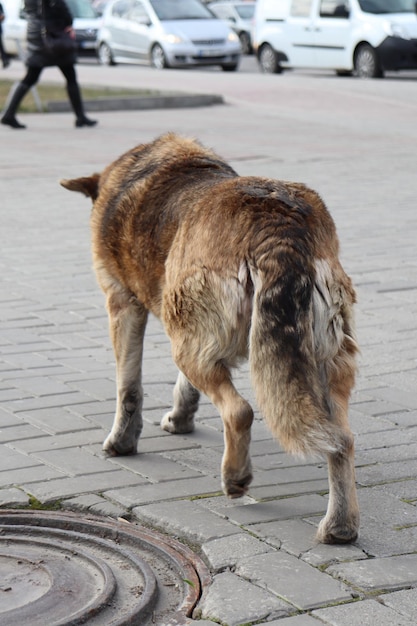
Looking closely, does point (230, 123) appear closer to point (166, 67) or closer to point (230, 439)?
point (166, 67)

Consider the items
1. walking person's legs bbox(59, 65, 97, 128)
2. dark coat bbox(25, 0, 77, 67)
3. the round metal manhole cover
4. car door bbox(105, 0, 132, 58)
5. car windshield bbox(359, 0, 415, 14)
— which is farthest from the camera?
car door bbox(105, 0, 132, 58)

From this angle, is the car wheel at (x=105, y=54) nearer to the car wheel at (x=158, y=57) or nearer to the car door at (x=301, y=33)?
the car wheel at (x=158, y=57)

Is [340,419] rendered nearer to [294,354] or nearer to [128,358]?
[294,354]

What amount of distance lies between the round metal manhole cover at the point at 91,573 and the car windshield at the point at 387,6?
2130cm

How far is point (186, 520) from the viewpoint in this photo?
13.1 feet

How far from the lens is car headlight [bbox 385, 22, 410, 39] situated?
23109 millimetres

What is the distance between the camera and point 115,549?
380 cm

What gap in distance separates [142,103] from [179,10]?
340 inches

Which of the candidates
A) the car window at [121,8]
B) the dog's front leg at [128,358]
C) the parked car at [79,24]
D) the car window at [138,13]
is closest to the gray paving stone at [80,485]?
the dog's front leg at [128,358]

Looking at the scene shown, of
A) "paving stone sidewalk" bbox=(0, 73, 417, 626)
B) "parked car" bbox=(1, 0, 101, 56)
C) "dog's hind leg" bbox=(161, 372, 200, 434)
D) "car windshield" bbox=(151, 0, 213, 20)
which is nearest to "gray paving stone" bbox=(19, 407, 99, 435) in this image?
"paving stone sidewalk" bbox=(0, 73, 417, 626)

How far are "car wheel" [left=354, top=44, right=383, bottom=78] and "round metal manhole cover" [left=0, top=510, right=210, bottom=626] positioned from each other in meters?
21.0

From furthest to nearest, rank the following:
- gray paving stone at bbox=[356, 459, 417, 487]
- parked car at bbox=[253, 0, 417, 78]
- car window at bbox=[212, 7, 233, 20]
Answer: car window at bbox=[212, 7, 233, 20] < parked car at bbox=[253, 0, 417, 78] < gray paving stone at bbox=[356, 459, 417, 487]

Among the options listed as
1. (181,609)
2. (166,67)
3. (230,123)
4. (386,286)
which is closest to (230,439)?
(181,609)

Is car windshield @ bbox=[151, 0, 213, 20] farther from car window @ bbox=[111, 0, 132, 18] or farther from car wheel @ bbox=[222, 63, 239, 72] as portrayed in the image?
car wheel @ bbox=[222, 63, 239, 72]
